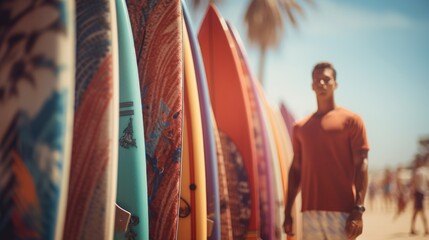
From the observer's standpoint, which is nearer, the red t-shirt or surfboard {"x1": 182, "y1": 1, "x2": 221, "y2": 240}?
surfboard {"x1": 182, "y1": 1, "x2": 221, "y2": 240}

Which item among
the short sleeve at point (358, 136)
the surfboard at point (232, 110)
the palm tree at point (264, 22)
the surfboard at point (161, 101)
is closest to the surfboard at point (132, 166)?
the surfboard at point (161, 101)

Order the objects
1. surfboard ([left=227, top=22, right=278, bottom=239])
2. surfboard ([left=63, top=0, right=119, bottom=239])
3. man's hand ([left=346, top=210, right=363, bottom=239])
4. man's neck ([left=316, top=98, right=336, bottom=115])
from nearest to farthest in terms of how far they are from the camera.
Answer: surfboard ([left=63, top=0, right=119, bottom=239]), man's hand ([left=346, top=210, right=363, bottom=239]), man's neck ([left=316, top=98, right=336, bottom=115]), surfboard ([left=227, top=22, right=278, bottom=239])

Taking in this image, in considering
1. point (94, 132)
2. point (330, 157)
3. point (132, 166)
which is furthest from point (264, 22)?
point (94, 132)

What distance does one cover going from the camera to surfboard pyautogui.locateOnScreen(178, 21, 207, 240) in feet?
5.89

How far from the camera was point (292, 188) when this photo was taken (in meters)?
2.52

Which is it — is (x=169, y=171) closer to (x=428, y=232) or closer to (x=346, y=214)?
(x=346, y=214)

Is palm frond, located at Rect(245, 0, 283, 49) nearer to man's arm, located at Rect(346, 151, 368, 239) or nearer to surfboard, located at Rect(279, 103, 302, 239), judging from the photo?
surfboard, located at Rect(279, 103, 302, 239)

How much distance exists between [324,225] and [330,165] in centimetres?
33

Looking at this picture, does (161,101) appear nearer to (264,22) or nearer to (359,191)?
(359,191)

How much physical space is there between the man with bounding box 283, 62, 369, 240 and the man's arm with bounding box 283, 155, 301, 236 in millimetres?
37

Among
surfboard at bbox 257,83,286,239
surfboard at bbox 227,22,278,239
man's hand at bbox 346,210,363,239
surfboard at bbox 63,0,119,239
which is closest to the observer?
surfboard at bbox 63,0,119,239

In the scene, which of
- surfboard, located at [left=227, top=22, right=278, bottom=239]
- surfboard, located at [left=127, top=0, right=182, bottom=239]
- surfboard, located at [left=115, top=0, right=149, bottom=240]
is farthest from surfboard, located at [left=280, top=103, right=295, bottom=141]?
surfboard, located at [left=115, top=0, right=149, bottom=240]

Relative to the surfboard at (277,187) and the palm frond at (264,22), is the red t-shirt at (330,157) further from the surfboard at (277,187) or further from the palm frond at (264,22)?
the palm frond at (264,22)

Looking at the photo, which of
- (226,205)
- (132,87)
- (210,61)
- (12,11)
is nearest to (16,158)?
(12,11)
